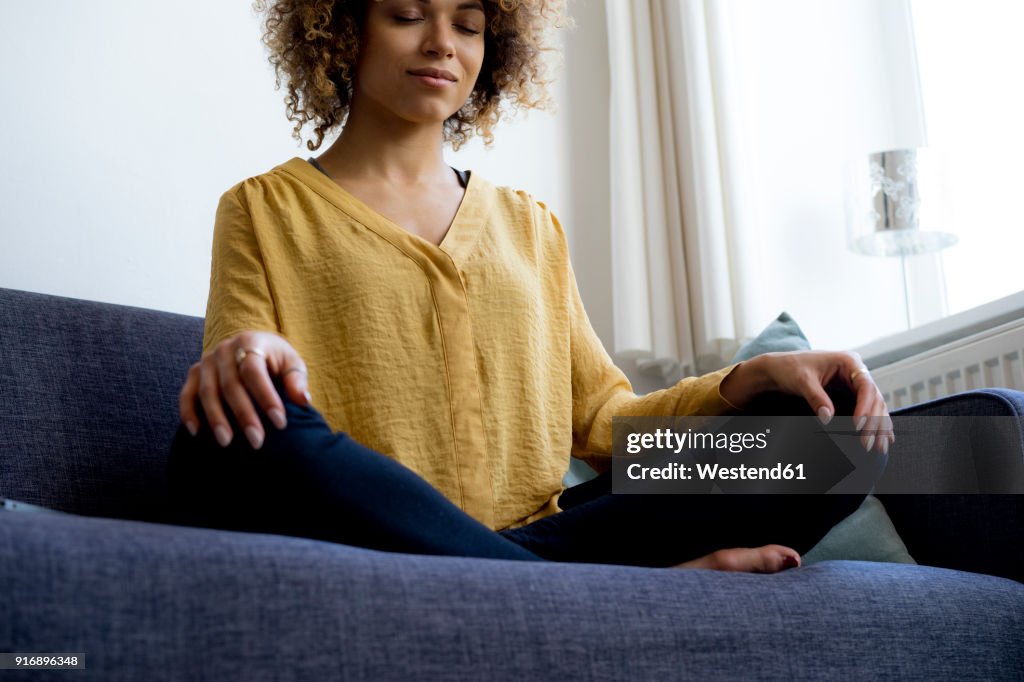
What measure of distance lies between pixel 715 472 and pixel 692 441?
8 cm

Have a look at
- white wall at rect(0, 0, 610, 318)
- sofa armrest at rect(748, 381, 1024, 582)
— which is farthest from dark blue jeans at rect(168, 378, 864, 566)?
white wall at rect(0, 0, 610, 318)

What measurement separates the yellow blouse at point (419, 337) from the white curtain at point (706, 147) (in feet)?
2.84

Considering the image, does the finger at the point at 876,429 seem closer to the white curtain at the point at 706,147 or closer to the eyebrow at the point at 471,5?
the eyebrow at the point at 471,5

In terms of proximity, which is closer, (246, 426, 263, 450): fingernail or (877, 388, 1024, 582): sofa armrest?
(246, 426, 263, 450): fingernail

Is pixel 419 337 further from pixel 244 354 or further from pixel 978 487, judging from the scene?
pixel 978 487

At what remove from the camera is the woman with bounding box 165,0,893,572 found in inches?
33.4

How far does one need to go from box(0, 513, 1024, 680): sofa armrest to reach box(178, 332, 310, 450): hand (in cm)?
10

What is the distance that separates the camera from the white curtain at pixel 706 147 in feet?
6.99

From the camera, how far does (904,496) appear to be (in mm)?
1307

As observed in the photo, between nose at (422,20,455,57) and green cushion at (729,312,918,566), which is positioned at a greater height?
nose at (422,20,455,57)

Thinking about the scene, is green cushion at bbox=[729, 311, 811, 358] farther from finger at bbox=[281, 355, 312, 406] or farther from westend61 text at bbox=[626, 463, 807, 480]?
finger at bbox=[281, 355, 312, 406]

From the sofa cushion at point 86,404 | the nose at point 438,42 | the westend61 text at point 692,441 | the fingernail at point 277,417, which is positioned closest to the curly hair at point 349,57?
the nose at point 438,42

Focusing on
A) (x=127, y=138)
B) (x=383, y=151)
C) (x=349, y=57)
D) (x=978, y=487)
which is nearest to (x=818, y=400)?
(x=978, y=487)

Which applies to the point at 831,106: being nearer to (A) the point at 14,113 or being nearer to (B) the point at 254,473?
(A) the point at 14,113
